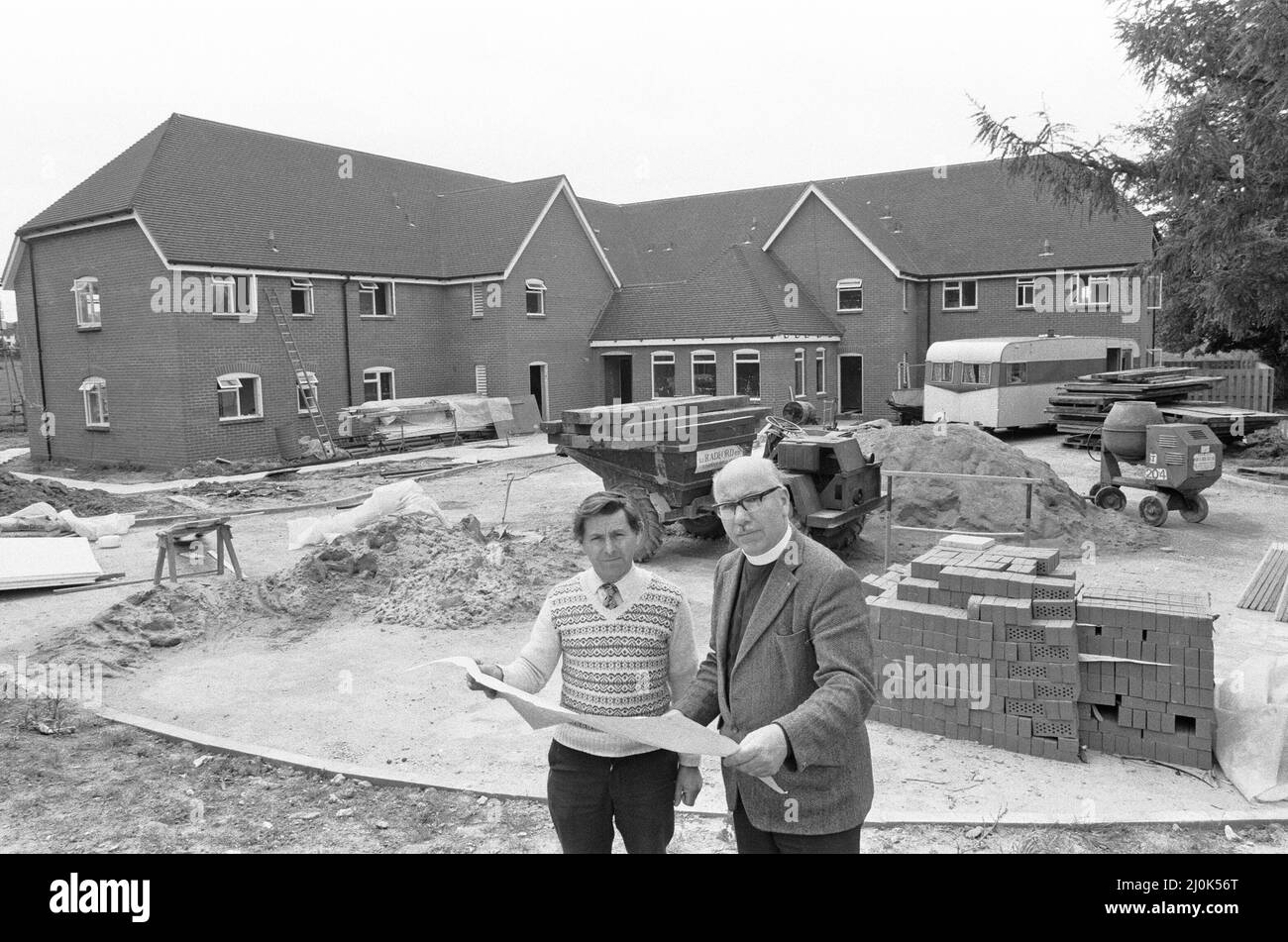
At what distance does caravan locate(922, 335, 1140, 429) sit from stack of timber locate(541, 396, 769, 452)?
52.1 ft

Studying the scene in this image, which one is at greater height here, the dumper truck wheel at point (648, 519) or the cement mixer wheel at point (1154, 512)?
the dumper truck wheel at point (648, 519)

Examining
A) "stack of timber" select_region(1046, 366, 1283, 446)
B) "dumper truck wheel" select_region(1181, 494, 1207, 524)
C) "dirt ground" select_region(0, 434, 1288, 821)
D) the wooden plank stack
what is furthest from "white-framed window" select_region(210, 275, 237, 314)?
the wooden plank stack

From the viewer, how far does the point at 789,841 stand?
10.3 ft

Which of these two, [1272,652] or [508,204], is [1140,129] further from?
[1272,652]

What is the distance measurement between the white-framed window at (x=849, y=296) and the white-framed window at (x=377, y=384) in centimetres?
1591

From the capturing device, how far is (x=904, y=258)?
36.3 metres

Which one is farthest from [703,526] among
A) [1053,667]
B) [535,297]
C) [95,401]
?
[535,297]

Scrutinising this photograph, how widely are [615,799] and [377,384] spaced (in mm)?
28439

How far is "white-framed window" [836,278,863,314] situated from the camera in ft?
117

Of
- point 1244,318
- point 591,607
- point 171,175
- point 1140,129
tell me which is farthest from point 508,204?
point 591,607

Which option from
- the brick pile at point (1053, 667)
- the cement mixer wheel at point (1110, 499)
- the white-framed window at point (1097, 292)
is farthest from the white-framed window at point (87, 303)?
the white-framed window at point (1097, 292)

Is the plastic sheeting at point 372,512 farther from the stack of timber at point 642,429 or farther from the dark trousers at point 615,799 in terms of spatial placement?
the dark trousers at point 615,799
